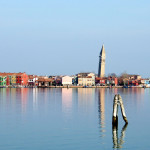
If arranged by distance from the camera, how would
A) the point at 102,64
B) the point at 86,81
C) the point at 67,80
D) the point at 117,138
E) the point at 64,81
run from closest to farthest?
the point at 117,138
the point at 86,81
the point at 64,81
the point at 67,80
the point at 102,64

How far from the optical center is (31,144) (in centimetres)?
2103

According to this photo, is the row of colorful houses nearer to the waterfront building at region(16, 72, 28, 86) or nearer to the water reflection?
the waterfront building at region(16, 72, 28, 86)

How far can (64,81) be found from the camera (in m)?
169

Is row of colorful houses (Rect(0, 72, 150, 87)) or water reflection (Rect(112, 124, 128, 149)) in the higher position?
row of colorful houses (Rect(0, 72, 150, 87))

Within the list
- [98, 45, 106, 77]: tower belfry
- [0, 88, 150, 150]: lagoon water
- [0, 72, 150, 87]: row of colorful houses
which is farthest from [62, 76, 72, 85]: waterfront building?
[0, 88, 150, 150]: lagoon water

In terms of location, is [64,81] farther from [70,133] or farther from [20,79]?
[70,133]

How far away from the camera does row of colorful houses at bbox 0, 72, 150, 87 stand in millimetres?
152500

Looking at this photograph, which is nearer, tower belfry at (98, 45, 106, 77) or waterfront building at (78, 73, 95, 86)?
waterfront building at (78, 73, 95, 86)

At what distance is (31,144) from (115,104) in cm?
729

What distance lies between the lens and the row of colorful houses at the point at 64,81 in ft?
500

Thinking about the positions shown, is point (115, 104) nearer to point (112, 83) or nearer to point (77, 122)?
point (77, 122)

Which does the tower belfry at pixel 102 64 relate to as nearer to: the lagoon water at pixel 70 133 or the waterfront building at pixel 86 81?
the waterfront building at pixel 86 81

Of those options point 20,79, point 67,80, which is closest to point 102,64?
point 67,80

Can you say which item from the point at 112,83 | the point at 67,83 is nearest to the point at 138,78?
the point at 112,83
